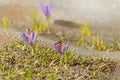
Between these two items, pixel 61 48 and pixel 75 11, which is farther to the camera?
pixel 75 11

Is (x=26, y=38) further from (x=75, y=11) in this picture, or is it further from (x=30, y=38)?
(x=75, y=11)

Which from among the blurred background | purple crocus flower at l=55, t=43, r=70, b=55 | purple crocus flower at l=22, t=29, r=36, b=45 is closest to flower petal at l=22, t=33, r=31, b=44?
purple crocus flower at l=22, t=29, r=36, b=45

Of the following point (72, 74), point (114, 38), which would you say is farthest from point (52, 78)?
point (114, 38)

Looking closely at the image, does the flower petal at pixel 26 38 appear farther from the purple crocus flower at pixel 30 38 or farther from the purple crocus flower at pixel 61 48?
the purple crocus flower at pixel 61 48

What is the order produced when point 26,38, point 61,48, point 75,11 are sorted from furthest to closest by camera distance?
point 75,11
point 26,38
point 61,48

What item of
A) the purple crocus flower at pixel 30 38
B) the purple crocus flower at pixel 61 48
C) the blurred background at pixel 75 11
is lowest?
the purple crocus flower at pixel 61 48

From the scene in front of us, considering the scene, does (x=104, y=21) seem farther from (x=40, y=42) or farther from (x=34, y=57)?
(x=34, y=57)

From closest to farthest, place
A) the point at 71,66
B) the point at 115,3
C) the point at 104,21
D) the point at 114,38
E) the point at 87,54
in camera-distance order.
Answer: the point at 71,66 < the point at 87,54 < the point at 114,38 < the point at 104,21 < the point at 115,3

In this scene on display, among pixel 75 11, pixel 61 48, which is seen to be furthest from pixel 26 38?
pixel 75 11

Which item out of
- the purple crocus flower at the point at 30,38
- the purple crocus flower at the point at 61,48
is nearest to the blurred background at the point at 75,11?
the purple crocus flower at the point at 30,38

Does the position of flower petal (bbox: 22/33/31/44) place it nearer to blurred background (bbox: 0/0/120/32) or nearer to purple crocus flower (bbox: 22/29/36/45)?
purple crocus flower (bbox: 22/29/36/45)

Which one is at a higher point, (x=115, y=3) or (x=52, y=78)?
(x=115, y=3)
